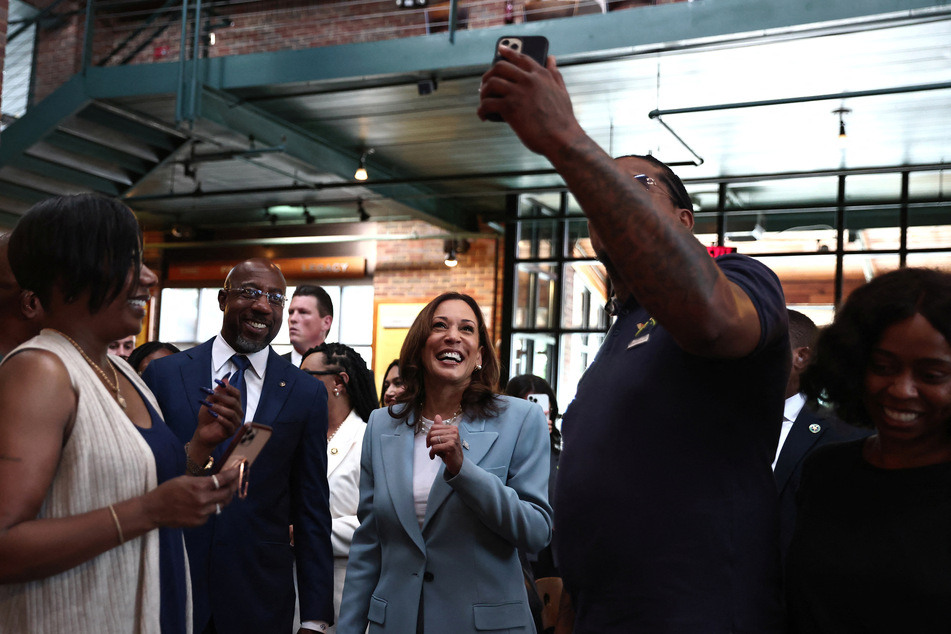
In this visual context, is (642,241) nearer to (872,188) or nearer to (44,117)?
(44,117)

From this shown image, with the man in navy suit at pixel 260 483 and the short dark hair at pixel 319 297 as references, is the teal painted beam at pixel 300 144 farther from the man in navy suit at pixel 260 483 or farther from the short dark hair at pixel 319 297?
the man in navy suit at pixel 260 483

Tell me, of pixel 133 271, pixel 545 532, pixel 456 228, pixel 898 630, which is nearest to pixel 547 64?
pixel 133 271

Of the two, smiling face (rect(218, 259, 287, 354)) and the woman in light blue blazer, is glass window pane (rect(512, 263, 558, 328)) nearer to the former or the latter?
the woman in light blue blazer

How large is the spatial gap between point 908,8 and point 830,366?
6.72 m

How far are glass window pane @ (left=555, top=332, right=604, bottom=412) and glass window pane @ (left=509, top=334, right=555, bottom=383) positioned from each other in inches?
6.4

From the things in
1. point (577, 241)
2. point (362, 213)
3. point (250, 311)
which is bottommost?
point (250, 311)

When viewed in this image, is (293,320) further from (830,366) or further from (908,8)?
(908,8)

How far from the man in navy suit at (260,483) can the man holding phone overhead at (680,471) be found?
149cm

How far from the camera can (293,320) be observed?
577 centimetres

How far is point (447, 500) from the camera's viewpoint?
296cm

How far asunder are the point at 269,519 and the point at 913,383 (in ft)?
6.76

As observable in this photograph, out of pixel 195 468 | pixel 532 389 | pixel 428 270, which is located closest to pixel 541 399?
pixel 532 389

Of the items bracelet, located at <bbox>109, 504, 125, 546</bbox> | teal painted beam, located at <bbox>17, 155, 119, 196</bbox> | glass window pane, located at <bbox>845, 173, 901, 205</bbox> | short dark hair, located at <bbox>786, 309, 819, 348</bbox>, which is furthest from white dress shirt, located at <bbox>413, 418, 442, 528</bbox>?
glass window pane, located at <bbox>845, 173, 901, 205</bbox>

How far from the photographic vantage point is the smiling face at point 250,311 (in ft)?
10.3
